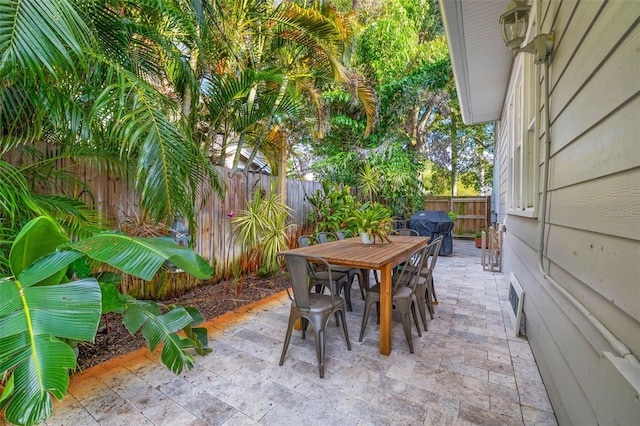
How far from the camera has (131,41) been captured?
8.43ft

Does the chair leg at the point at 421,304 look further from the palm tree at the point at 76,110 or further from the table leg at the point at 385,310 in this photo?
the palm tree at the point at 76,110

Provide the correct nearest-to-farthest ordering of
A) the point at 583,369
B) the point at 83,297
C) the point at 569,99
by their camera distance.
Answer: the point at 83,297 → the point at 583,369 → the point at 569,99

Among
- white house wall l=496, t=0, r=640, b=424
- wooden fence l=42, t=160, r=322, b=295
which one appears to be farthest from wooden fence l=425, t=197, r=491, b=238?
white house wall l=496, t=0, r=640, b=424

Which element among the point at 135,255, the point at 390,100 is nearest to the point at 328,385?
the point at 135,255

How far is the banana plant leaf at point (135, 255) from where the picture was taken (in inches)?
49.9

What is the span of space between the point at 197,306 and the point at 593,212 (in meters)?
3.55

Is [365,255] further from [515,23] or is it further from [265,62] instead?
[265,62]

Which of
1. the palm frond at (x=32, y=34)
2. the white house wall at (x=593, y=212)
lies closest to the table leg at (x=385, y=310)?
the white house wall at (x=593, y=212)

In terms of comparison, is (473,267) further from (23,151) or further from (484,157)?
(484,157)

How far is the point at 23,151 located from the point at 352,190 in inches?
247

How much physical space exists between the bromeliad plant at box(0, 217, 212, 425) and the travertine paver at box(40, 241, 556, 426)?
0.44 metres

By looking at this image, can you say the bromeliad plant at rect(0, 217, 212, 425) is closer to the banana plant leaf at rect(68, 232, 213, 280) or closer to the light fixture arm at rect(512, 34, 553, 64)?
the banana plant leaf at rect(68, 232, 213, 280)

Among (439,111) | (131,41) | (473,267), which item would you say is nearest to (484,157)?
(439,111)

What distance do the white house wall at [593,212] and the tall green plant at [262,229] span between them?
3.14 m
